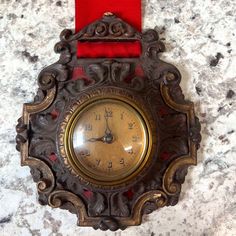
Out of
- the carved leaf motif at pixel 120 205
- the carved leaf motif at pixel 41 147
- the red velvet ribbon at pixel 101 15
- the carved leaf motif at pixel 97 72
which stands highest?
the red velvet ribbon at pixel 101 15

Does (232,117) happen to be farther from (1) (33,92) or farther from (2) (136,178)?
(1) (33,92)

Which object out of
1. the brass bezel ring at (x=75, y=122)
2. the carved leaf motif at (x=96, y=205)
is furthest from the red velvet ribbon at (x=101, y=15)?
the carved leaf motif at (x=96, y=205)

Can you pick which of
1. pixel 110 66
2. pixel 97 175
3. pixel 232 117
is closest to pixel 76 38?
pixel 110 66

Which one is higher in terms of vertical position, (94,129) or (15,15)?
(15,15)

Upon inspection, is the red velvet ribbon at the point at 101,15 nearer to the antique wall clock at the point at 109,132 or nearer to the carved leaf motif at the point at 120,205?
the antique wall clock at the point at 109,132

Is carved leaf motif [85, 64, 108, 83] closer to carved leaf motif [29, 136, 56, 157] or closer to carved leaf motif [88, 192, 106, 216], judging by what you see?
carved leaf motif [29, 136, 56, 157]

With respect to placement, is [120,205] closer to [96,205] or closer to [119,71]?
[96,205]

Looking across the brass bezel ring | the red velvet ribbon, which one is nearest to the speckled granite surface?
the red velvet ribbon

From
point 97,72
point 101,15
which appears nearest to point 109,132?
point 97,72
